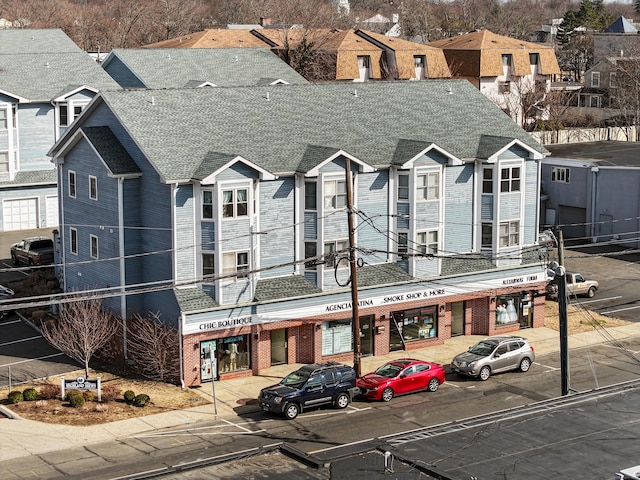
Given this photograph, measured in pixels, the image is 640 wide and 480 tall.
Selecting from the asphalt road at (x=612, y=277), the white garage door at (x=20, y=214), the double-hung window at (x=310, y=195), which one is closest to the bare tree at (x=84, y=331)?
the double-hung window at (x=310, y=195)

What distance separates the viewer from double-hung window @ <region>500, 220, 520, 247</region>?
190 feet

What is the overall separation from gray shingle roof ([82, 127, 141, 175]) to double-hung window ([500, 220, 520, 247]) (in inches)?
731

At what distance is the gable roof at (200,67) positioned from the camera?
84.8 metres

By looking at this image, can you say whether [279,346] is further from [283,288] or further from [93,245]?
[93,245]

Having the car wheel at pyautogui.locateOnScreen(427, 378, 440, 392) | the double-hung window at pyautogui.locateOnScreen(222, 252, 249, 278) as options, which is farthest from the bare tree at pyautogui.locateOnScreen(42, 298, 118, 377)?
the car wheel at pyautogui.locateOnScreen(427, 378, 440, 392)

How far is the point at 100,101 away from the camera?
178 feet

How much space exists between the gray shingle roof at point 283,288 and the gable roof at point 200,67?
34511 mm

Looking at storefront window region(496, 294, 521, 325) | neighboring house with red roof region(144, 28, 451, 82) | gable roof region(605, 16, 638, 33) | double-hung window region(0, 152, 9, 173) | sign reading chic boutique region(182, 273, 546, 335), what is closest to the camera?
sign reading chic boutique region(182, 273, 546, 335)

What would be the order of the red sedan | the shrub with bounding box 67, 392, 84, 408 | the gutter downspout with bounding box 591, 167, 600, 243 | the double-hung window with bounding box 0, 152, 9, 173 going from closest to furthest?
the shrub with bounding box 67, 392, 84, 408, the red sedan, the double-hung window with bounding box 0, 152, 9, 173, the gutter downspout with bounding box 591, 167, 600, 243

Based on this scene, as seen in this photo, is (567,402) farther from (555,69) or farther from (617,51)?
(617,51)

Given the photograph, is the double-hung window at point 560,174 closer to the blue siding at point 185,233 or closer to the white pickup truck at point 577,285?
the white pickup truck at point 577,285

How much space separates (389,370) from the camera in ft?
160

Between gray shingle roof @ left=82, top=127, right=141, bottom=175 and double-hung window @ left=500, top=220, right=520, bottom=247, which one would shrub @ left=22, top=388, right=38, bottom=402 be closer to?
gray shingle roof @ left=82, top=127, right=141, bottom=175

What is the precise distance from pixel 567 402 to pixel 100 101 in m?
28.4
